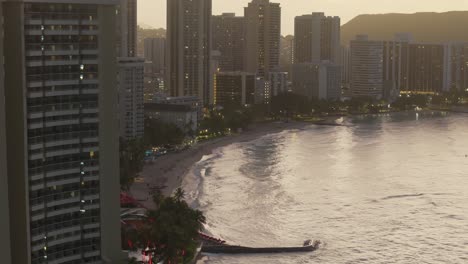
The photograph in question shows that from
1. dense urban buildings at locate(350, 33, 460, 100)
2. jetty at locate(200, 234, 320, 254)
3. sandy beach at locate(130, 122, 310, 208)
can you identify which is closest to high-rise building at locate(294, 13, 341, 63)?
dense urban buildings at locate(350, 33, 460, 100)

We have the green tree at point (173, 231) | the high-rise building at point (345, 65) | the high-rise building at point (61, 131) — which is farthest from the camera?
the high-rise building at point (345, 65)

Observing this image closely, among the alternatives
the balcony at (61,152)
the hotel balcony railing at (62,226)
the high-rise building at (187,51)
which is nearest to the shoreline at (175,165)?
the high-rise building at (187,51)

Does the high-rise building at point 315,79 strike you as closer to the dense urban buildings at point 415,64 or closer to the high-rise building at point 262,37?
the high-rise building at point 262,37

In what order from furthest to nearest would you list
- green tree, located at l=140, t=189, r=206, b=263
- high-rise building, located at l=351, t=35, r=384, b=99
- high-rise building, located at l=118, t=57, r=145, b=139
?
high-rise building, located at l=351, t=35, r=384, b=99
high-rise building, located at l=118, t=57, r=145, b=139
green tree, located at l=140, t=189, r=206, b=263

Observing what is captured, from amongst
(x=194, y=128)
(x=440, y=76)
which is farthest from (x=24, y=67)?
(x=440, y=76)

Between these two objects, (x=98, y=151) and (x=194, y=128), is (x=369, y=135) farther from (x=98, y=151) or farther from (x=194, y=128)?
(x=98, y=151)

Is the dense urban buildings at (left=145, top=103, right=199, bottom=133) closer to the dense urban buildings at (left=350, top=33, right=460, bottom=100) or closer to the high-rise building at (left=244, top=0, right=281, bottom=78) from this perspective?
the high-rise building at (left=244, top=0, right=281, bottom=78)
